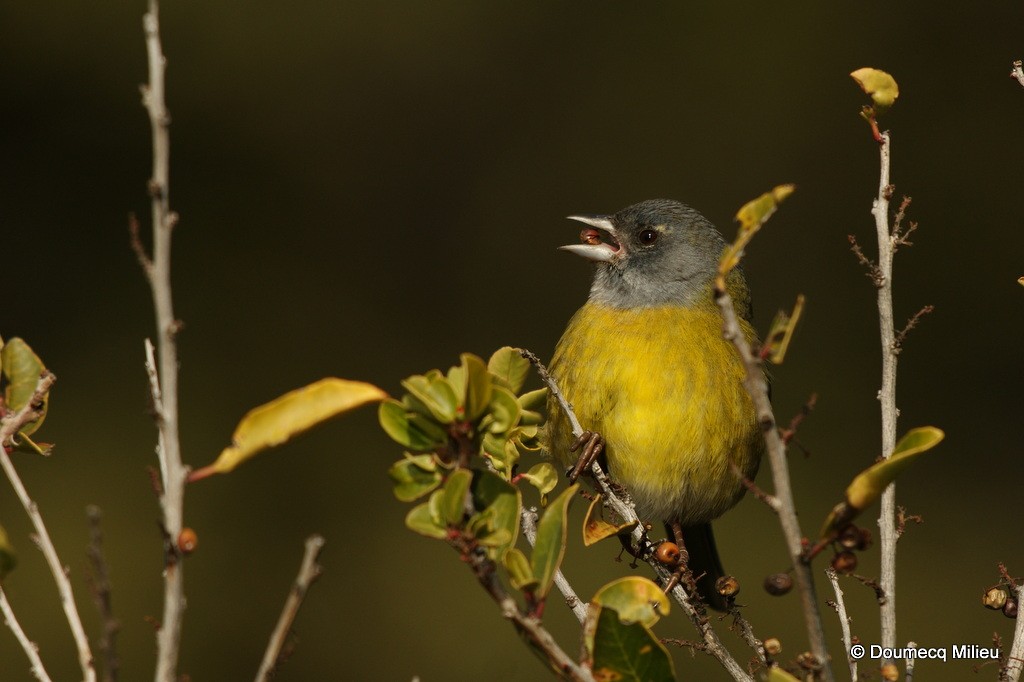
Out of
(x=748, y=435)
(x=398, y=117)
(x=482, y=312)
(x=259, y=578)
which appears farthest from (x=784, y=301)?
(x=748, y=435)

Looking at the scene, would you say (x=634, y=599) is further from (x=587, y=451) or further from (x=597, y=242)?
(x=597, y=242)

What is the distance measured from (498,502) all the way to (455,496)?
0.12m

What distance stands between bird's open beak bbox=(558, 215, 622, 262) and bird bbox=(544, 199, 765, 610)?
7cm

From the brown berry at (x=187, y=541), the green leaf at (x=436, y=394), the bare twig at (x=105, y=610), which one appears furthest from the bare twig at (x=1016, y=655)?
the bare twig at (x=105, y=610)

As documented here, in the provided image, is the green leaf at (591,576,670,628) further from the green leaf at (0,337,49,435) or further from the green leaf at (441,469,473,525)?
the green leaf at (0,337,49,435)

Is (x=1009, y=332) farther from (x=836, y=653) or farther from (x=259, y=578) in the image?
(x=259, y=578)

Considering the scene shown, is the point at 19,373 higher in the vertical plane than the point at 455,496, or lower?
higher

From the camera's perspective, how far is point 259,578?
7246mm

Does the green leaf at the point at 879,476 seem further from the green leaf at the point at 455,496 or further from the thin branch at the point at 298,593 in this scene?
the thin branch at the point at 298,593

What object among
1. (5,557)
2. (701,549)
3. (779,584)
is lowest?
(701,549)

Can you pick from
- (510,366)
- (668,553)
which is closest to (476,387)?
(510,366)

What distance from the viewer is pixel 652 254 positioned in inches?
174

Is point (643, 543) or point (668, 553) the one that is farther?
point (643, 543)

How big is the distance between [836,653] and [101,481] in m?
4.27
